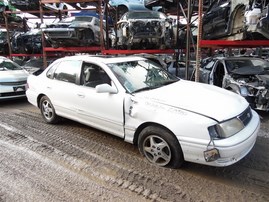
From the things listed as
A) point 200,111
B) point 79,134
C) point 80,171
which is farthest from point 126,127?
point 79,134

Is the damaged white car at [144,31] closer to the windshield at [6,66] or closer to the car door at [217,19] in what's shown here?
the car door at [217,19]

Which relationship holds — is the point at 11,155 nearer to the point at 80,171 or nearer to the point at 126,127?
the point at 80,171

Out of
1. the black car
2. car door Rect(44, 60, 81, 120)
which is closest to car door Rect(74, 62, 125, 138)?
car door Rect(44, 60, 81, 120)

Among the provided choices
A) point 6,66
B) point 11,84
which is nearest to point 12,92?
point 11,84

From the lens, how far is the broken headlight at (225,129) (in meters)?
2.79

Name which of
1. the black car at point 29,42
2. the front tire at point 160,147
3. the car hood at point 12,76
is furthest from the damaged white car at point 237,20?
the black car at point 29,42

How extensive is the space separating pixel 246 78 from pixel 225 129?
3.52m

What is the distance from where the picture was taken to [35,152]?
3.86m

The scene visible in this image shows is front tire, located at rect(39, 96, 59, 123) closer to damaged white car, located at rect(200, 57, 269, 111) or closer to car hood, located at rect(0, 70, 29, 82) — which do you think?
car hood, located at rect(0, 70, 29, 82)

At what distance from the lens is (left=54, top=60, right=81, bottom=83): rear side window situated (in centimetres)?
440

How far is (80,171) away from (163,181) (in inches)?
42.9

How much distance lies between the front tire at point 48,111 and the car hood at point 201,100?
2.36 metres

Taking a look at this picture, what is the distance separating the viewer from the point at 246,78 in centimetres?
586

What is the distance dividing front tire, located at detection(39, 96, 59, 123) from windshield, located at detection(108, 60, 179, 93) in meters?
1.82
